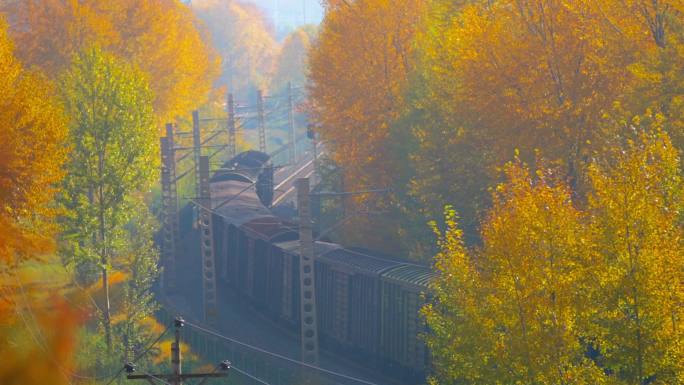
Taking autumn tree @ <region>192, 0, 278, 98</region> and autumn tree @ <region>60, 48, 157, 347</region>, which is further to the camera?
autumn tree @ <region>192, 0, 278, 98</region>

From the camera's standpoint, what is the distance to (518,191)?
19.2 metres

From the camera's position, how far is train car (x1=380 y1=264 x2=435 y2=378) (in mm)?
25875

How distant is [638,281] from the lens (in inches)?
599

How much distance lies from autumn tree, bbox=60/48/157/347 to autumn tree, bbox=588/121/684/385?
20.4 metres

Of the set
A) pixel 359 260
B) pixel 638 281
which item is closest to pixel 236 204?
pixel 359 260

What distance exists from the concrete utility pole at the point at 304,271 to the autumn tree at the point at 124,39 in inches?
1003

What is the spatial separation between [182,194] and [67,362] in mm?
40249

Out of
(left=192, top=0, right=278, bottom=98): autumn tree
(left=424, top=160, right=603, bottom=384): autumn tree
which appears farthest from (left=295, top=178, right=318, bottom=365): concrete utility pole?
(left=192, top=0, right=278, bottom=98): autumn tree

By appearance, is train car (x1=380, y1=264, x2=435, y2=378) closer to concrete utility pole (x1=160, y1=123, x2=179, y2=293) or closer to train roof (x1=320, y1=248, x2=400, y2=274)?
train roof (x1=320, y1=248, x2=400, y2=274)

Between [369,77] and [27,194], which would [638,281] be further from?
[369,77]

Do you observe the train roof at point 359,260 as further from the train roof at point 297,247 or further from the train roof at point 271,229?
the train roof at point 271,229

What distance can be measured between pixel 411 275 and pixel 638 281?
1237 cm

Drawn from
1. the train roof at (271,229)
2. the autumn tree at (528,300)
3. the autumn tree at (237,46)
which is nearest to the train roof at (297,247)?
the train roof at (271,229)

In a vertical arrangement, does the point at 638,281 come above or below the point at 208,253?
above
